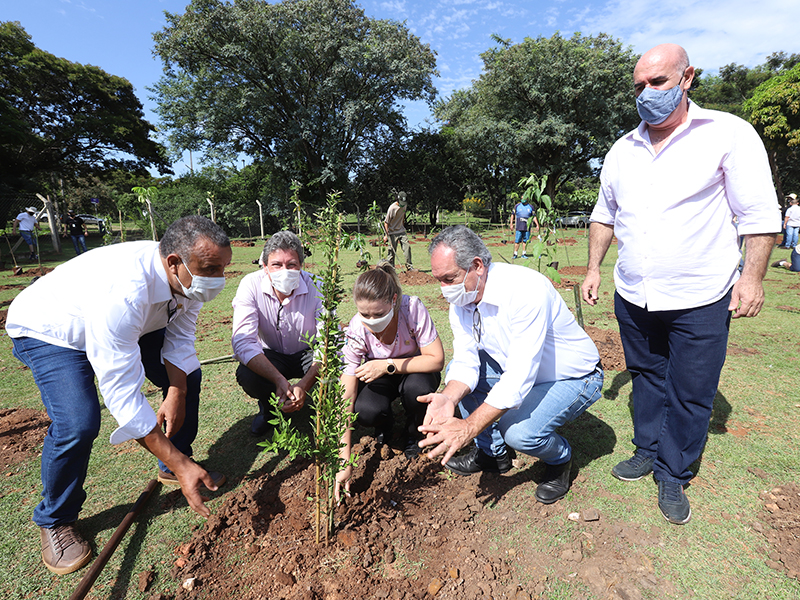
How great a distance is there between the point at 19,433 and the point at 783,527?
17.4 ft

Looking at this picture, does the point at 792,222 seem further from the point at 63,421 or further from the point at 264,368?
the point at 63,421

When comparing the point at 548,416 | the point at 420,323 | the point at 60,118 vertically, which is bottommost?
the point at 548,416

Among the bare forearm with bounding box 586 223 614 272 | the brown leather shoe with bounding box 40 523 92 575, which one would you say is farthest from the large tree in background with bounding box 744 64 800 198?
the brown leather shoe with bounding box 40 523 92 575

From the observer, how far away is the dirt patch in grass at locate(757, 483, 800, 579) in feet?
6.62

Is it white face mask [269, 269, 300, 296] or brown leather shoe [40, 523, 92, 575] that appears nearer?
brown leather shoe [40, 523, 92, 575]

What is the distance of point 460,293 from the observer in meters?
2.35

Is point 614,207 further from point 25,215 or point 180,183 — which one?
point 180,183

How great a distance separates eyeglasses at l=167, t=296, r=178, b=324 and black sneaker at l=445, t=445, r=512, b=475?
6.67ft

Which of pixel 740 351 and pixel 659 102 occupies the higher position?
pixel 659 102

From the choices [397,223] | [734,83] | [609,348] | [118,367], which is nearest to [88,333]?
[118,367]


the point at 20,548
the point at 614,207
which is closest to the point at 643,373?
the point at 614,207

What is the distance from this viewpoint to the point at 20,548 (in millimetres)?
2271

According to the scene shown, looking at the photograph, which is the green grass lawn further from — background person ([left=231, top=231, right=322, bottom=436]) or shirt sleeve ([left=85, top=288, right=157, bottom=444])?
shirt sleeve ([left=85, top=288, right=157, bottom=444])

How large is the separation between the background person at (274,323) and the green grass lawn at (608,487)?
0.55 metres
